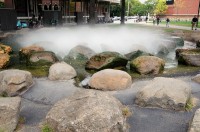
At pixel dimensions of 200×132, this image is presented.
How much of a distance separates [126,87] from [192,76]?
3.22 m

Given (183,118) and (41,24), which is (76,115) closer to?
(183,118)

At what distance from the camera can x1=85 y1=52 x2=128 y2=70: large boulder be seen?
11.4m

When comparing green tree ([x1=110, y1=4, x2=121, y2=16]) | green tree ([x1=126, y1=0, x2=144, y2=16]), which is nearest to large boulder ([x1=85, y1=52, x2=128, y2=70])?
green tree ([x1=110, y1=4, x2=121, y2=16])

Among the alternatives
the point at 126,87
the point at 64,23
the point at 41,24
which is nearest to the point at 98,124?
the point at 126,87

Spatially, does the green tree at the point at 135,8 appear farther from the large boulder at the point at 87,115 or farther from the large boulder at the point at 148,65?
the large boulder at the point at 87,115

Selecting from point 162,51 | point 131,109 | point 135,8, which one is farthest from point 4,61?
point 135,8

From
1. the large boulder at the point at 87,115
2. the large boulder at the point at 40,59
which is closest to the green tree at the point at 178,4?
the large boulder at the point at 40,59

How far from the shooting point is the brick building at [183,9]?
171ft

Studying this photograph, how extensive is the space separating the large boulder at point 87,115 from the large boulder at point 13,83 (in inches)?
120

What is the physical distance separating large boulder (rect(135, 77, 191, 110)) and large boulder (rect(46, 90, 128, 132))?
183cm

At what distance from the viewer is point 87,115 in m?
5.44

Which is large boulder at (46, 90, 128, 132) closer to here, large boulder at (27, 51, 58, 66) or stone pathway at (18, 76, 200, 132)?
stone pathway at (18, 76, 200, 132)

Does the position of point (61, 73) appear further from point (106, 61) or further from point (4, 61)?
point (4, 61)

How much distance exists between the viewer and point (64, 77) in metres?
10.0
